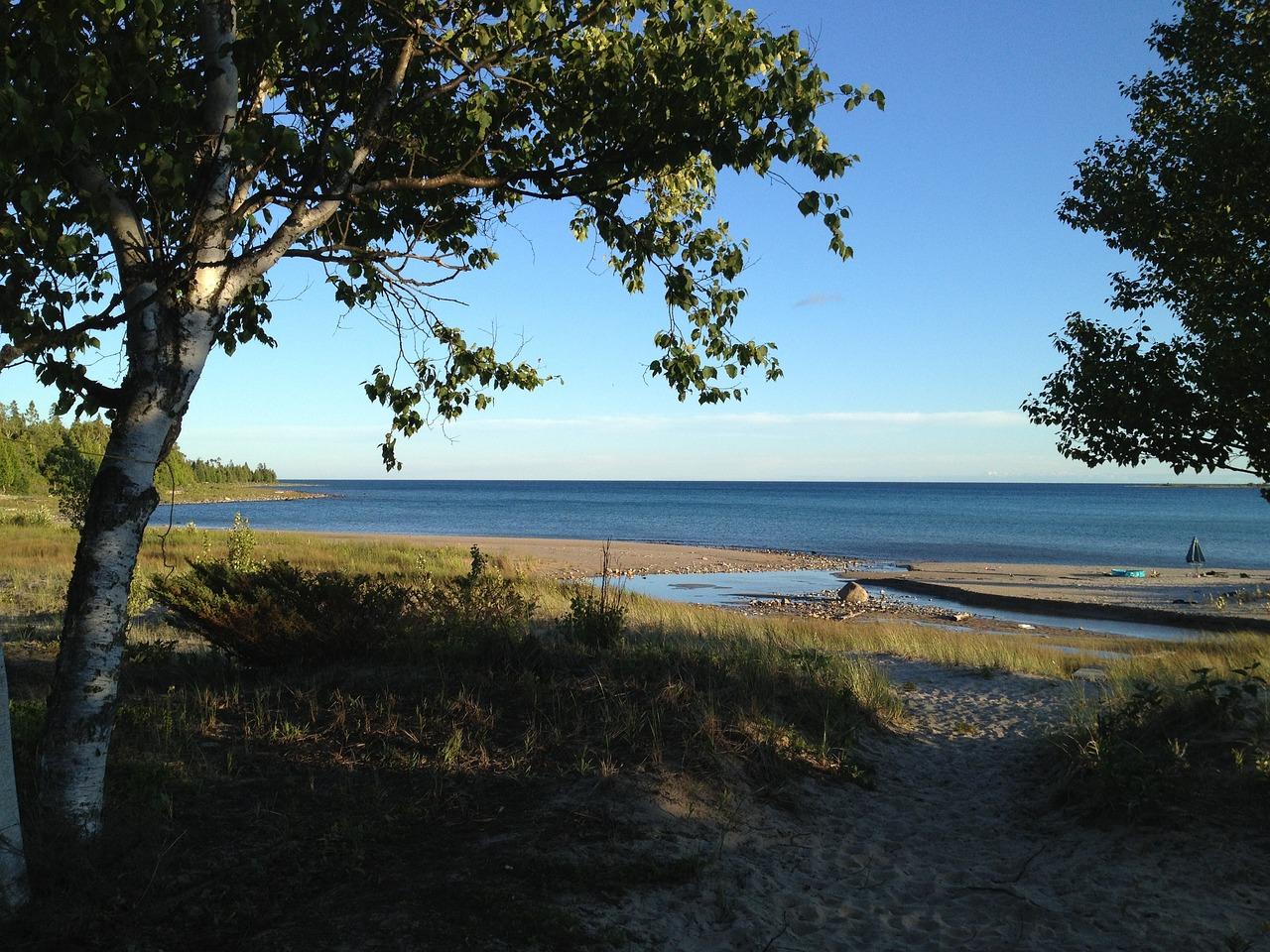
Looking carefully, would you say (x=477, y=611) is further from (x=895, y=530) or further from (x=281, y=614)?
(x=895, y=530)

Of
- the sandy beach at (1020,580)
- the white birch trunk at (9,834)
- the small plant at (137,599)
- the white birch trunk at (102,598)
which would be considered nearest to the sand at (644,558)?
the sandy beach at (1020,580)

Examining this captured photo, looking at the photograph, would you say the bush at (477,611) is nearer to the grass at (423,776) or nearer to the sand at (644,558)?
the grass at (423,776)

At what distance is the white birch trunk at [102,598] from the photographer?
13.9 ft

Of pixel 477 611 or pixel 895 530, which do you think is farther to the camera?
pixel 895 530

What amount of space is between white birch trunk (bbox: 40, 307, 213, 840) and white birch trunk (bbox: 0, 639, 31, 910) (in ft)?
1.64

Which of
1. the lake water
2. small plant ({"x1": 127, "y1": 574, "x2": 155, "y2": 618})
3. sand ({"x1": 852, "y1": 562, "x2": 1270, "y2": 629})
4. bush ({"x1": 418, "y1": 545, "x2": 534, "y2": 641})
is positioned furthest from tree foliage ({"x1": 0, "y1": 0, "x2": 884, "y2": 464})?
sand ({"x1": 852, "y1": 562, "x2": 1270, "y2": 629})

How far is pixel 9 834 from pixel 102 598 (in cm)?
104

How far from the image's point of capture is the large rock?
26711 millimetres

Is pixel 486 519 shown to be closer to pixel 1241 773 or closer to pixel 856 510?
pixel 856 510

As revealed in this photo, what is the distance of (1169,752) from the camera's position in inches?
251

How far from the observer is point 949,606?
27703 mm

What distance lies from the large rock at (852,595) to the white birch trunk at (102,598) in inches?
939

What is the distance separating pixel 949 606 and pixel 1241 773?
22516mm

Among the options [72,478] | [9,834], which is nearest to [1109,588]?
[72,478]
